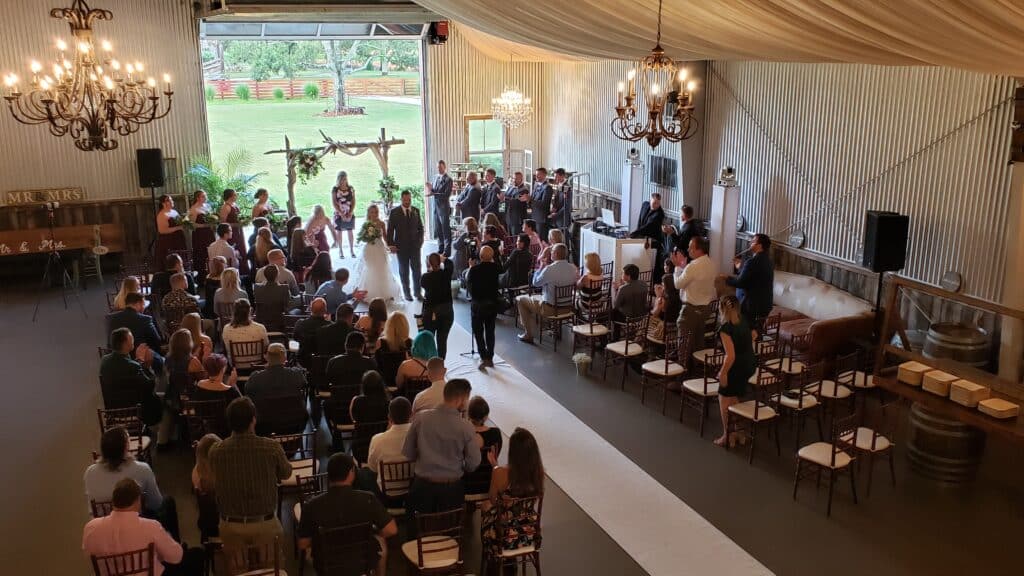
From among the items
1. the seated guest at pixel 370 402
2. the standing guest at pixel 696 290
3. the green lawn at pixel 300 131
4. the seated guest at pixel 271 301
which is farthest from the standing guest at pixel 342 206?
the green lawn at pixel 300 131

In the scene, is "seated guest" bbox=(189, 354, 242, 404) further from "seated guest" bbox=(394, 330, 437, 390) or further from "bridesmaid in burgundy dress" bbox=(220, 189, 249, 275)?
"bridesmaid in burgundy dress" bbox=(220, 189, 249, 275)

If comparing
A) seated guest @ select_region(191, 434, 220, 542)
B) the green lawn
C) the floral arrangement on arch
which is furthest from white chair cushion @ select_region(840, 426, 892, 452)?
the green lawn

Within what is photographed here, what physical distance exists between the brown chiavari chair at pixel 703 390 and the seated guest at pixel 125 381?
4.81 m

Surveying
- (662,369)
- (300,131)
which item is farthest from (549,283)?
(300,131)

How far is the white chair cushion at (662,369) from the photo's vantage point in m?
8.30

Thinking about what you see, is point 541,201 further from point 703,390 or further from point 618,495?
point 618,495

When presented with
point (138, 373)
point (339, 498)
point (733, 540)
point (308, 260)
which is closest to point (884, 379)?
point (733, 540)

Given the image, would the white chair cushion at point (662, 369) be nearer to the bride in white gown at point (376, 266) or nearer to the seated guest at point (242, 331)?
the seated guest at point (242, 331)

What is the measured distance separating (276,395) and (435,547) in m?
2.05

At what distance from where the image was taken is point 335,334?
7648 millimetres

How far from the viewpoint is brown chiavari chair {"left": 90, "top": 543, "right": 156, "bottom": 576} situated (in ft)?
14.9

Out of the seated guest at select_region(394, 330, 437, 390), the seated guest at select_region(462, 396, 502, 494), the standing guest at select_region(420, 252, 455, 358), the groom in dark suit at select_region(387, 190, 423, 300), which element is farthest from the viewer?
the groom in dark suit at select_region(387, 190, 423, 300)

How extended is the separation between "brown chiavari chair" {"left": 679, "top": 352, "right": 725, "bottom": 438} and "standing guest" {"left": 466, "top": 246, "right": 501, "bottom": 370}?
2.35 m

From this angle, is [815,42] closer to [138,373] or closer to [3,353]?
[138,373]
